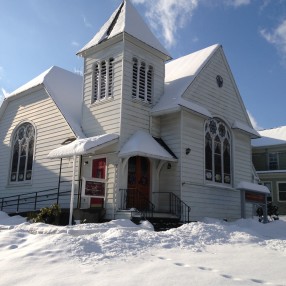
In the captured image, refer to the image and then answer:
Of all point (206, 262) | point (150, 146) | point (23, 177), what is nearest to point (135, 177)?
point (150, 146)

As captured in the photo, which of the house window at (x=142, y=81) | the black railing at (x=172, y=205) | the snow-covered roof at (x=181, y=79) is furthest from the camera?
the house window at (x=142, y=81)

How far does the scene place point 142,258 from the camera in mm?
6918

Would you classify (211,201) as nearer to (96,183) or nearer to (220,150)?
(220,150)

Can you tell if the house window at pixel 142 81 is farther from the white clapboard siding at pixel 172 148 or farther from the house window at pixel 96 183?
the house window at pixel 96 183

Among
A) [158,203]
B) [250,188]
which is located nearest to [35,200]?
[158,203]

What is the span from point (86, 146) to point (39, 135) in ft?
19.6

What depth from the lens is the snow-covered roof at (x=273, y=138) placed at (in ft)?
111

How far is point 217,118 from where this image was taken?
18.2 m

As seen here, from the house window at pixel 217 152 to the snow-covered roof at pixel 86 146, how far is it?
4.72 meters

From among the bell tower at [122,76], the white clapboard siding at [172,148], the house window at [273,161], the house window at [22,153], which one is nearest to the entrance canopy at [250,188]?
the white clapboard siding at [172,148]

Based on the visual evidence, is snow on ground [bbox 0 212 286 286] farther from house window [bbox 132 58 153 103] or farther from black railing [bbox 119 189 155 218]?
house window [bbox 132 58 153 103]

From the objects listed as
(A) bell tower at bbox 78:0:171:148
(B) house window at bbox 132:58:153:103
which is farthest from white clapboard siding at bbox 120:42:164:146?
(B) house window at bbox 132:58:153:103

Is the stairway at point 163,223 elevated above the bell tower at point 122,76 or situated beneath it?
situated beneath

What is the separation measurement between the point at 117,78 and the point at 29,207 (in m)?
7.63
